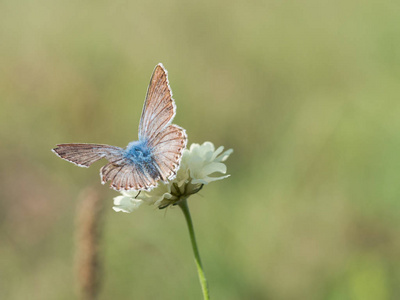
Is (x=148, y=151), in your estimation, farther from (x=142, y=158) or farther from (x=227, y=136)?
(x=227, y=136)

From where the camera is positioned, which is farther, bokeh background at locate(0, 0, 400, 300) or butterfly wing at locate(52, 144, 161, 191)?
bokeh background at locate(0, 0, 400, 300)

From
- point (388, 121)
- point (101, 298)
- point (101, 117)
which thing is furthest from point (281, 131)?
point (101, 298)

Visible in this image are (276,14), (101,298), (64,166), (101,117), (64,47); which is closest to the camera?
(101,298)

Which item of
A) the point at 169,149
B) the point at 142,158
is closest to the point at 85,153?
the point at 142,158

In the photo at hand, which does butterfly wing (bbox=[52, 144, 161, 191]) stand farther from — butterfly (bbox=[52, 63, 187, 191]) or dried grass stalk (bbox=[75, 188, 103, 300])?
dried grass stalk (bbox=[75, 188, 103, 300])

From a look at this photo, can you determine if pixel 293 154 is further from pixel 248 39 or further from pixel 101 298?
pixel 248 39

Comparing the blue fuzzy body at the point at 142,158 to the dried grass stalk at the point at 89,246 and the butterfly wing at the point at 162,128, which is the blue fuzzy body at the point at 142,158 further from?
the dried grass stalk at the point at 89,246

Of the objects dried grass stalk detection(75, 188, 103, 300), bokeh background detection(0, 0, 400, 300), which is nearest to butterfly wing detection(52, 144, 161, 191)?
dried grass stalk detection(75, 188, 103, 300)
